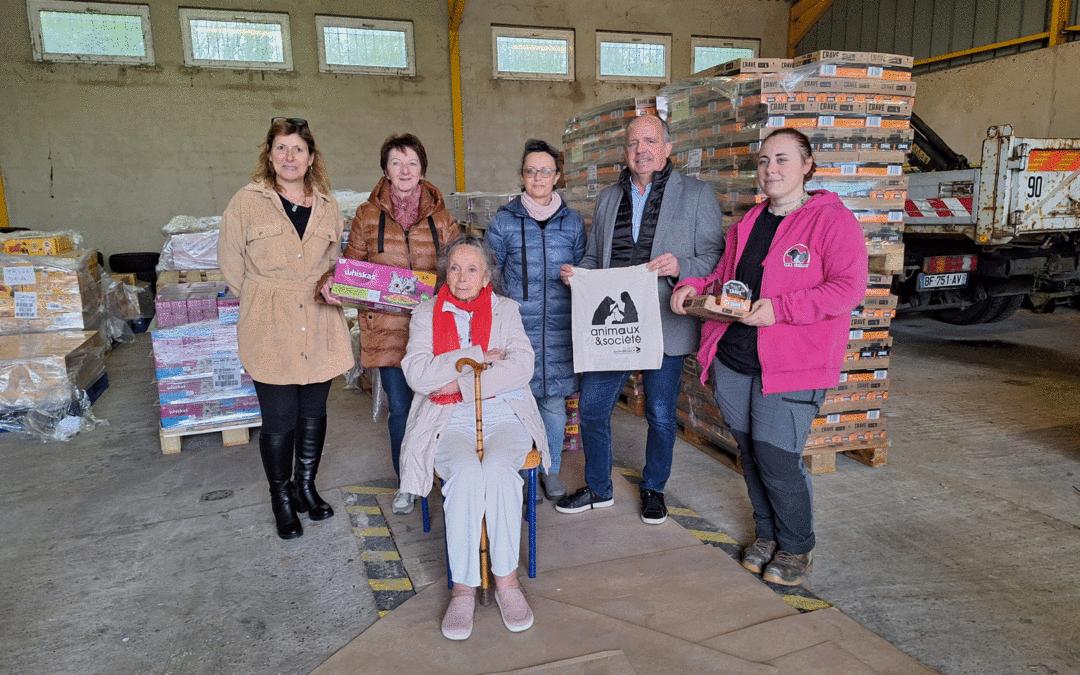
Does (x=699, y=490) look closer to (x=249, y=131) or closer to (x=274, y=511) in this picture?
(x=274, y=511)

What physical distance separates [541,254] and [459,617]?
5.26 feet

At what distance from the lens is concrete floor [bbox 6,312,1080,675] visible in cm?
247

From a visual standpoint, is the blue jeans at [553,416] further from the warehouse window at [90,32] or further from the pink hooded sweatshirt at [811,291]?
the warehouse window at [90,32]

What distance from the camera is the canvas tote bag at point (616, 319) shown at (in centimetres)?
292

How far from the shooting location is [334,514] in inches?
137

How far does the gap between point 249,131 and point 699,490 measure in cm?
929

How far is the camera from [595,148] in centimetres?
502

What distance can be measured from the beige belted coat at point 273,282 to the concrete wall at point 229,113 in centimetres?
824

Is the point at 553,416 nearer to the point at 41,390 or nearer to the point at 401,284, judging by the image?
the point at 401,284

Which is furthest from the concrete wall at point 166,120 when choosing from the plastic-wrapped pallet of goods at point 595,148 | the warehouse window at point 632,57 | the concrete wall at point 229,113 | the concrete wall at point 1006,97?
the concrete wall at point 1006,97

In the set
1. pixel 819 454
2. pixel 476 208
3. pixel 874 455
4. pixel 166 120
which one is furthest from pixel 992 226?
pixel 166 120

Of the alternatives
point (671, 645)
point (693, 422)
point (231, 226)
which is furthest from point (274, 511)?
point (693, 422)

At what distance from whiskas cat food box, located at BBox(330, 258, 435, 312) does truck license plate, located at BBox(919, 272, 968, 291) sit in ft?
19.5

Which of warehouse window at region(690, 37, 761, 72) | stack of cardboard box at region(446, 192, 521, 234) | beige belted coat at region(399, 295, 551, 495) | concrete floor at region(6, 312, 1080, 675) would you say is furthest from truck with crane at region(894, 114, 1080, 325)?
warehouse window at region(690, 37, 761, 72)
